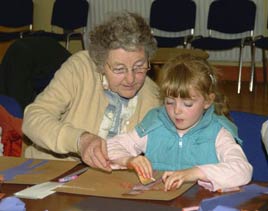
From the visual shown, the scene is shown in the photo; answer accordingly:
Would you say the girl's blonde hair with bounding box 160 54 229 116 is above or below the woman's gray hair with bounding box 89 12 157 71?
below

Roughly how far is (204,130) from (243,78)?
6.52 meters

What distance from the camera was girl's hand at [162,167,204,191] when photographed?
5.80 ft

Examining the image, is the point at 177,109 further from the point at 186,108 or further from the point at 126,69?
the point at 126,69

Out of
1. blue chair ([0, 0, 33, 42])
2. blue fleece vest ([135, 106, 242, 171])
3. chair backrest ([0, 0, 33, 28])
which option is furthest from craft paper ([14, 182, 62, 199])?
chair backrest ([0, 0, 33, 28])

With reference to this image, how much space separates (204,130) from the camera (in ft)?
6.86

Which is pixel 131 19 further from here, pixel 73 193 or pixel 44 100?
pixel 73 193

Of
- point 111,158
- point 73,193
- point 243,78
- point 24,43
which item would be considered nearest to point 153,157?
point 111,158

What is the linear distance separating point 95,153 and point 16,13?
6.97 m

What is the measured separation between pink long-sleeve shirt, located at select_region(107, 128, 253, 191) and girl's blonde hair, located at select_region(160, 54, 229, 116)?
134 millimetres

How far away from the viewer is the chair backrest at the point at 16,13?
8555 millimetres

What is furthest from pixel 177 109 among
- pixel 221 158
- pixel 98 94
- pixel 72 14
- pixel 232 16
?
pixel 72 14

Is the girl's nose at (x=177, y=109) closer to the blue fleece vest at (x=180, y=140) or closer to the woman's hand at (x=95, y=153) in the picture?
the blue fleece vest at (x=180, y=140)

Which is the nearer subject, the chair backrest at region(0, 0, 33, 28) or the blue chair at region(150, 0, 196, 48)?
the blue chair at region(150, 0, 196, 48)

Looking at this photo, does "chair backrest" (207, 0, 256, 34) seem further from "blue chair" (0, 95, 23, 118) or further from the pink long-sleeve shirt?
the pink long-sleeve shirt
